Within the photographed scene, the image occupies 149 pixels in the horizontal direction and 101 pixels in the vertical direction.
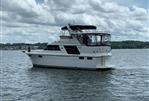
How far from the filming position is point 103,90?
97.1 ft

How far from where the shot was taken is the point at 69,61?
47.5 metres

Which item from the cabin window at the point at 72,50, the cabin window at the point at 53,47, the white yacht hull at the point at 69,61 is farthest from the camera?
the cabin window at the point at 53,47

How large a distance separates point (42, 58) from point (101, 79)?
14.4 metres

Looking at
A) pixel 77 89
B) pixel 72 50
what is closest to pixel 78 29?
pixel 72 50

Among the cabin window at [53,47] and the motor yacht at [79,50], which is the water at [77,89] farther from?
the cabin window at [53,47]

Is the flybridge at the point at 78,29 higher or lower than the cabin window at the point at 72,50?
higher

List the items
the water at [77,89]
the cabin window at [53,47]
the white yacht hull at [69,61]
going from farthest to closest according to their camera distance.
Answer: the cabin window at [53,47], the white yacht hull at [69,61], the water at [77,89]

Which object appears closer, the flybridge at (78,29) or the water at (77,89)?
the water at (77,89)

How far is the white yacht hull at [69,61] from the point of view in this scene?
1809 inches

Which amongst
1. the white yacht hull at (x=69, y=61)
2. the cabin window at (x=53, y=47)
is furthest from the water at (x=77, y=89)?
the cabin window at (x=53, y=47)

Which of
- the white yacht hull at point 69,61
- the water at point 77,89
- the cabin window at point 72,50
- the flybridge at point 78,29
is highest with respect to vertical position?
the flybridge at point 78,29

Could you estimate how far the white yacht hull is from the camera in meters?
45.9

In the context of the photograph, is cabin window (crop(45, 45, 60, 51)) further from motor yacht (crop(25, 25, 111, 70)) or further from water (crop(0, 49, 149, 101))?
water (crop(0, 49, 149, 101))

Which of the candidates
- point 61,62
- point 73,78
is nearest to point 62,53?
point 61,62
